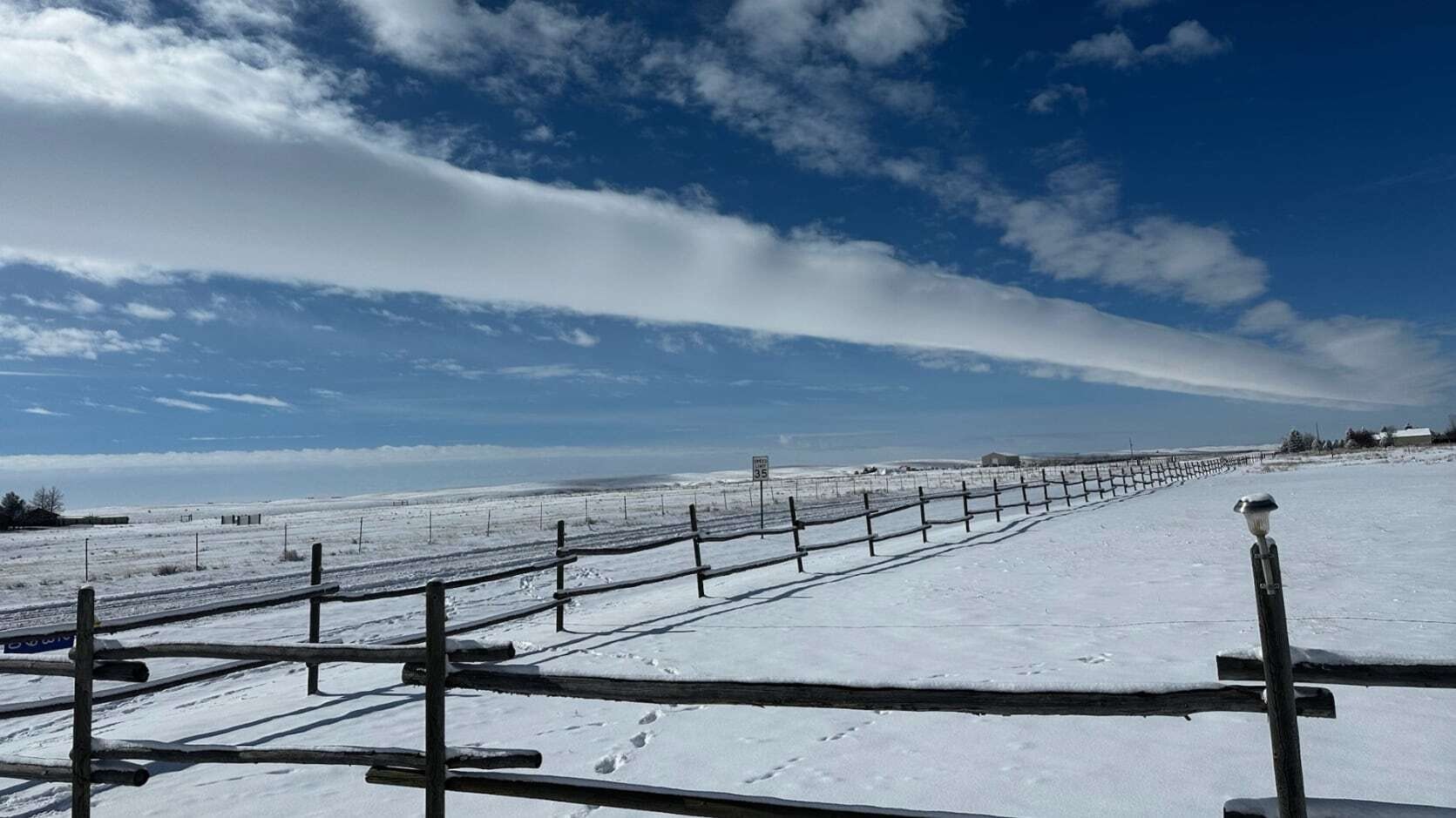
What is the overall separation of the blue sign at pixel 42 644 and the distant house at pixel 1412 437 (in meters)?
162

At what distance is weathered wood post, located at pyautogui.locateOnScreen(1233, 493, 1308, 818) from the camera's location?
2.89 meters

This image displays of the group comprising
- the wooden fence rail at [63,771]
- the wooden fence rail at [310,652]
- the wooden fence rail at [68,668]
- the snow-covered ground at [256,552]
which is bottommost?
the snow-covered ground at [256,552]

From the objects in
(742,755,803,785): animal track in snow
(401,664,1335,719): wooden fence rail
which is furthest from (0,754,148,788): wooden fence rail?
(742,755,803,785): animal track in snow

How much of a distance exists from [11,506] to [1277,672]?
9704cm

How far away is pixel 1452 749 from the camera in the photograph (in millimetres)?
4816

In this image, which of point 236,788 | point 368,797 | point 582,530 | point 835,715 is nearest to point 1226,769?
point 835,715

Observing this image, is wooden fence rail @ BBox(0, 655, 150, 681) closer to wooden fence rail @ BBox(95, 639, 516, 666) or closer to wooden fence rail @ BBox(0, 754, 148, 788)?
wooden fence rail @ BBox(95, 639, 516, 666)

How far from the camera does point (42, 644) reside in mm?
6164

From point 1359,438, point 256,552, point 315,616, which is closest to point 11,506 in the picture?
point 256,552

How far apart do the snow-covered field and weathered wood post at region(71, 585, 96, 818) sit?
1.32 ft

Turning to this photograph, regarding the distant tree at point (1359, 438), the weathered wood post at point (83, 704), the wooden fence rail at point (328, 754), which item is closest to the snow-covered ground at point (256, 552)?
the weathered wood post at point (83, 704)

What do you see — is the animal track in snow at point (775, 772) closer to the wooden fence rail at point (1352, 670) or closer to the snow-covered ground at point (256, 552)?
the wooden fence rail at point (1352, 670)

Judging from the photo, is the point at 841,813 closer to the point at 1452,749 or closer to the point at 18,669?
the point at 1452,749

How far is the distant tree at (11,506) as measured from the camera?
69.6 m
